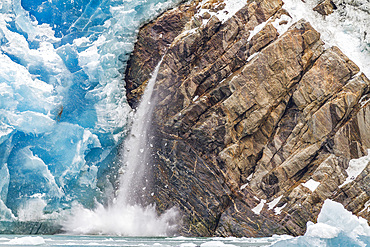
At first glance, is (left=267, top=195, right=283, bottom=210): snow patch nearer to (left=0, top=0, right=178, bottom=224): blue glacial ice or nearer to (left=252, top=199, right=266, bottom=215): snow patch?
(left=252, top=199, right=266, bottom=215): snow patch

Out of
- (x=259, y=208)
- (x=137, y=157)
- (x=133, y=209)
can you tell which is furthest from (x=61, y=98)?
(x=259, y=208)

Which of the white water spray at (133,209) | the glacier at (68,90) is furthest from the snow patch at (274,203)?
the glacier at (68,90)

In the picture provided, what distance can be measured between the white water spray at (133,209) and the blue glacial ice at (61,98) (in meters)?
0.79

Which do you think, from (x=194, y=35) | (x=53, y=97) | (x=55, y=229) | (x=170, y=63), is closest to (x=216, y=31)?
(x=194, y=35)

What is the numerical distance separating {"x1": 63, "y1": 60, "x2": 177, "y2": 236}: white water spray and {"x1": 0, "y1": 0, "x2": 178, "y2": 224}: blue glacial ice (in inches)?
31.1

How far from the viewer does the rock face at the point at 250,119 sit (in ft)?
72.9

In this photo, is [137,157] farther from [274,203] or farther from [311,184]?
[311,184]

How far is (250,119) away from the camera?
24.0 meters

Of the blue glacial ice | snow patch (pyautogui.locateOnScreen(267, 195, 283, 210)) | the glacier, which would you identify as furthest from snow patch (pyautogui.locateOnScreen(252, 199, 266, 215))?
the blue glacial ice

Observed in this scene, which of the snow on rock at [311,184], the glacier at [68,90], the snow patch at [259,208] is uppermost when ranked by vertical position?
the glacier at [68,90]

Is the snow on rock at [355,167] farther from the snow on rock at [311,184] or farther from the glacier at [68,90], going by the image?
the glacier at [68,90]

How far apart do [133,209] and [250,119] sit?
9362 mm

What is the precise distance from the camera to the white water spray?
24.4m

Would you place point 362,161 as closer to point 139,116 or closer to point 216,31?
point 216,31
